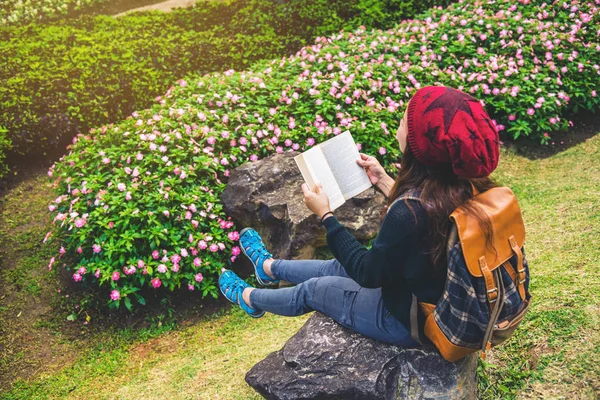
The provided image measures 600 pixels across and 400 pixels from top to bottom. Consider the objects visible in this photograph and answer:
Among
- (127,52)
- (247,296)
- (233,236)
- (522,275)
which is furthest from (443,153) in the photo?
(127,52)

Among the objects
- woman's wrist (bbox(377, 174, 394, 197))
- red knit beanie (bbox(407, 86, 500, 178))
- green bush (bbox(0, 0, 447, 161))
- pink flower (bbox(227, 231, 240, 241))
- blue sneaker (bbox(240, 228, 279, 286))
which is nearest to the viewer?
red knit beanie (bbox(407, 86, 500, 178))

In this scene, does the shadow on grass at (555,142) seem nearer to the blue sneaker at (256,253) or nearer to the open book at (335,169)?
the blue sneaker at (256,253)

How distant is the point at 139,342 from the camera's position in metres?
3.79

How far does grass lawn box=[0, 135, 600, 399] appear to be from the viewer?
2.69 m

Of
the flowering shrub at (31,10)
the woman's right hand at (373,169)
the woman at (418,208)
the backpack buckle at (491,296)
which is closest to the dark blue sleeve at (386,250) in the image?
the woman at (418,208)

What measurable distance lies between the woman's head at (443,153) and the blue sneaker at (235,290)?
4.79 feet

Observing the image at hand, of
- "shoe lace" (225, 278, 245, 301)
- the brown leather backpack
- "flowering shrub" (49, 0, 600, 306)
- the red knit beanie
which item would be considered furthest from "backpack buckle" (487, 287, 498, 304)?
"flowering shrub" (49, 0, 600, 306)

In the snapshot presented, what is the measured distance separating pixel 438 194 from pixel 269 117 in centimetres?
286

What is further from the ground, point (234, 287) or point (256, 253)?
point (256, 253)

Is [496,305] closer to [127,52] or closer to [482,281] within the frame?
[482,281]

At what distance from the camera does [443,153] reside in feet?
6.42

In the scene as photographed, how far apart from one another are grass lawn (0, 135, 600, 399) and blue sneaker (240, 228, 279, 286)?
1.48ft

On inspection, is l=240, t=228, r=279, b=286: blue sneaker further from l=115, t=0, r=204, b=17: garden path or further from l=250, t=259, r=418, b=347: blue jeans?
l=115, t=0, r=204, b=17: garden path

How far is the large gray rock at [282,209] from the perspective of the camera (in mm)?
4012
